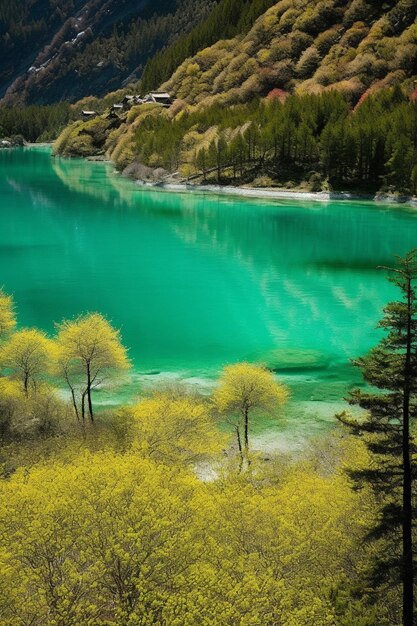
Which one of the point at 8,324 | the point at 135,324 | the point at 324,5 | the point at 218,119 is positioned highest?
the point at 324,5

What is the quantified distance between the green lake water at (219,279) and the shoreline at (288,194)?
126 inches

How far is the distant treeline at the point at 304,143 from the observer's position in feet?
389

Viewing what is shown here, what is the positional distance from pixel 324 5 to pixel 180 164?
75.3m

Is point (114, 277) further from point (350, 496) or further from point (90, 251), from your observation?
point (350, 496)

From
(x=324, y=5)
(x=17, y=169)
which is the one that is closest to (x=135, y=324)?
(x=17, y=169)

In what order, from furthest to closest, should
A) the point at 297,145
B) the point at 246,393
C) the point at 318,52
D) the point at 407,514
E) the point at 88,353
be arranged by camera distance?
the point at 318,52 → the point at 297,145 → the point at 88,353 → the point at 246,393 → the point at 407,514

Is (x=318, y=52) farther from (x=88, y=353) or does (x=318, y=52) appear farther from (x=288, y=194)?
(x=88, y=353)

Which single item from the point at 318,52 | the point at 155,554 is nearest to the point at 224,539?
the point at 155,554

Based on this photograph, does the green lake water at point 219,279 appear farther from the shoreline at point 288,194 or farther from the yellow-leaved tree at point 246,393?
the shoreline at point 288,194

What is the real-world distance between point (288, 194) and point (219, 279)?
6222 cm

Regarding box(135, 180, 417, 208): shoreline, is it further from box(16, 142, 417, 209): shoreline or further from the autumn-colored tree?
the autumn-colored tree

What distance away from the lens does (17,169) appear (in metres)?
179

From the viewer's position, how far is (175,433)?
2702 cm

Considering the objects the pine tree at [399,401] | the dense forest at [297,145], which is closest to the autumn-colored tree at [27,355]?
the pine tree at [399,401]
